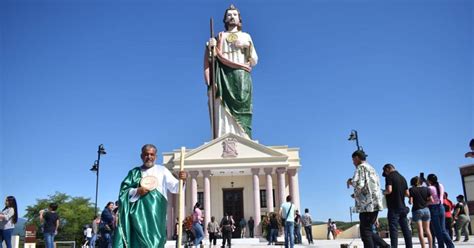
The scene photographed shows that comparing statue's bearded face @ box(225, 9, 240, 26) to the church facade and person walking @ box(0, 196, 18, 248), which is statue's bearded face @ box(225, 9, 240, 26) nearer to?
the church facade

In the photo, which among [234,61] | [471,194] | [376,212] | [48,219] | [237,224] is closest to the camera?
[376,212]

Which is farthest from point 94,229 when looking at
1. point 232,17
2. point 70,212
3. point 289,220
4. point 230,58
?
point 70,212

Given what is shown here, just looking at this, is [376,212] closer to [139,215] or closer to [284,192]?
[139,215]

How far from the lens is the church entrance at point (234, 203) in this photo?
110 ft

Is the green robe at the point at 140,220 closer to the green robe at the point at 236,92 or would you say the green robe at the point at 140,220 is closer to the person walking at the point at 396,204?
the person walking at the point at 396,204

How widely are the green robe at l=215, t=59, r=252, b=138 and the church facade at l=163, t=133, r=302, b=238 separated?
3584 mm

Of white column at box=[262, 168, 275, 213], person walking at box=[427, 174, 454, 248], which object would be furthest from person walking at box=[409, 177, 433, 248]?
white column at box=[262, 168, 275, 213]

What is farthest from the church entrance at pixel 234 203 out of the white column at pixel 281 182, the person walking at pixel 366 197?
the person walking at pixel 366 197

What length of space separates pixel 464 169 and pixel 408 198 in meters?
21.0

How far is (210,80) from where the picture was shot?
124ft

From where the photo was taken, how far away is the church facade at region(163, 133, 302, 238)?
3108cm

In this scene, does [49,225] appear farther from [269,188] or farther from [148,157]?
[269,188]

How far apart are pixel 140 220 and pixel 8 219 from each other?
6.27m

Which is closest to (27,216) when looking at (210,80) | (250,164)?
(210,80)
